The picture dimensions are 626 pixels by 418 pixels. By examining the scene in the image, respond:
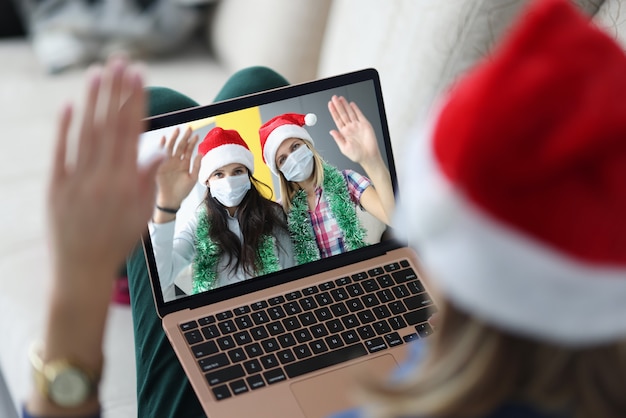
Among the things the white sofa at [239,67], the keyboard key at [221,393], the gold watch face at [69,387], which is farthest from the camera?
the white sofa at [239,67]

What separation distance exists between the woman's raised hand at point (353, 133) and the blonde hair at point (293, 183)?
0.03 meters

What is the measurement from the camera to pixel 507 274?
0.49 metres

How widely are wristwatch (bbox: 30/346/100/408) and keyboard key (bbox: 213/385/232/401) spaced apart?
8.9 inches

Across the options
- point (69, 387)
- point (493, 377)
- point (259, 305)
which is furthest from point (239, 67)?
point (493, 377)

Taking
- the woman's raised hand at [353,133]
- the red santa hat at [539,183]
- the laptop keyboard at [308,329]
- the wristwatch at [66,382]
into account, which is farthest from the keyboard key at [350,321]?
the red santa hat at [539,183]

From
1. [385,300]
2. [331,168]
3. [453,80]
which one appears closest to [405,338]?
[385,300]

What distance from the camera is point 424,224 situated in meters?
0.50

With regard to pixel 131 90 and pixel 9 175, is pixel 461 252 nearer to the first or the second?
pixel 131 90

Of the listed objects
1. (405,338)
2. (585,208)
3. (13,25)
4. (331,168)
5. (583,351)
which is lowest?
(13,25)

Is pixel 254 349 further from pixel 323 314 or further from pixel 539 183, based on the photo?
pixel 539 183

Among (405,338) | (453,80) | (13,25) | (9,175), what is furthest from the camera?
(13,25)

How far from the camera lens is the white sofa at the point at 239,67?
1.18 meters

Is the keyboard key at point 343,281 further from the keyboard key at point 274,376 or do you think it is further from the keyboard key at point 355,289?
the keyboard key at point 274,376

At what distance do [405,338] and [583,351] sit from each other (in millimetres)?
446
